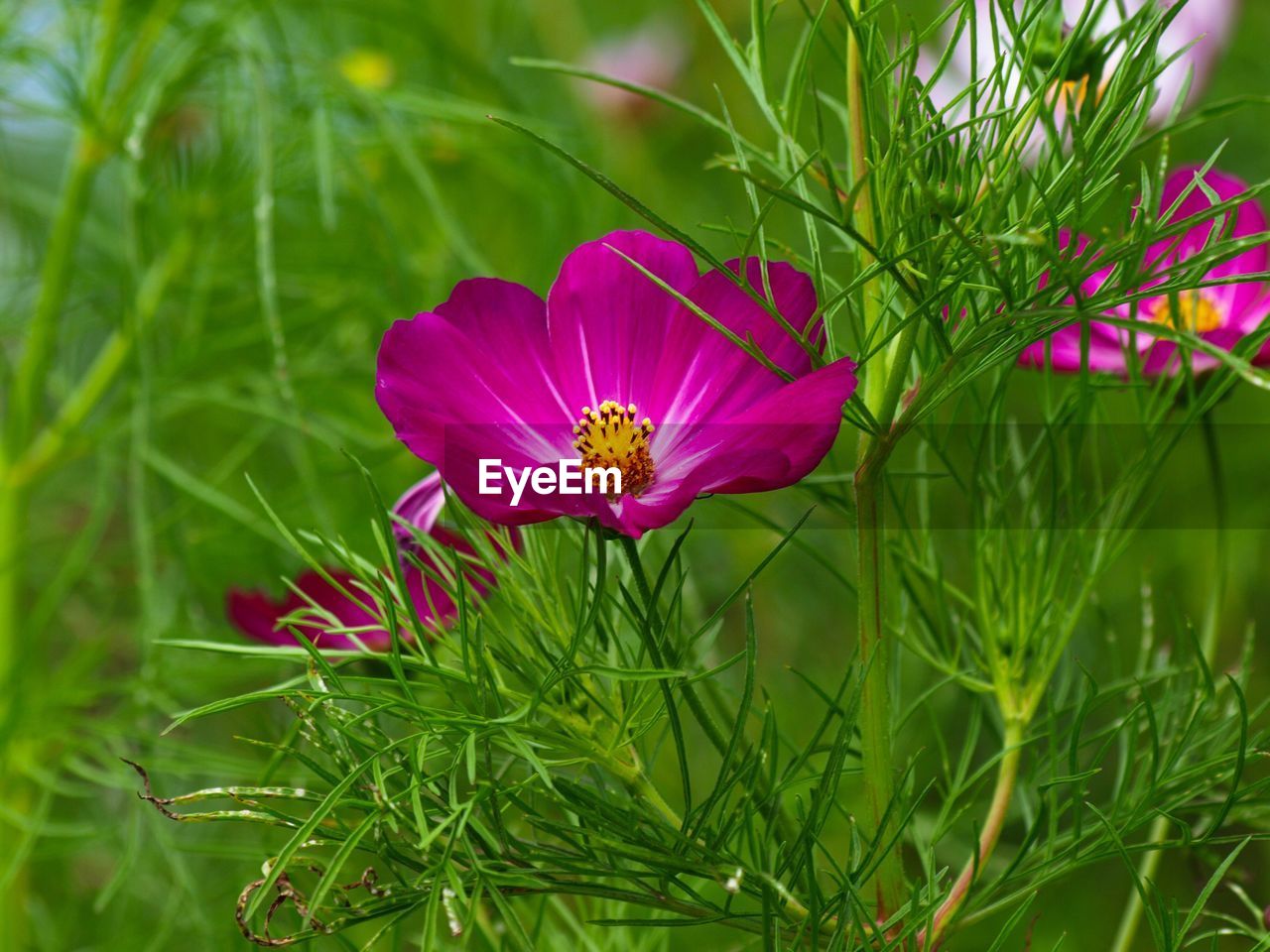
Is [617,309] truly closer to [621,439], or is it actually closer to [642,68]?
[621,439]

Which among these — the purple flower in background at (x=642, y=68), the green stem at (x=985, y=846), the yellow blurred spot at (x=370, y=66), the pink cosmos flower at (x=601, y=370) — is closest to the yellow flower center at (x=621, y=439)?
the pink cosmos flower at (x=601, y=370)

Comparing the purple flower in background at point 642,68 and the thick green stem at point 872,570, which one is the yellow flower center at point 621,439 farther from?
the purple flower in background at point 642,68

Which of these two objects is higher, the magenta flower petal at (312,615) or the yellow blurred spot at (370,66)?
the yellow blurred spot at (370,66)

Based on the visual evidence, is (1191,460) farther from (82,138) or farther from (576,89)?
(82,138)

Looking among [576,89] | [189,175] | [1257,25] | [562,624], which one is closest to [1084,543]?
[562,624]
